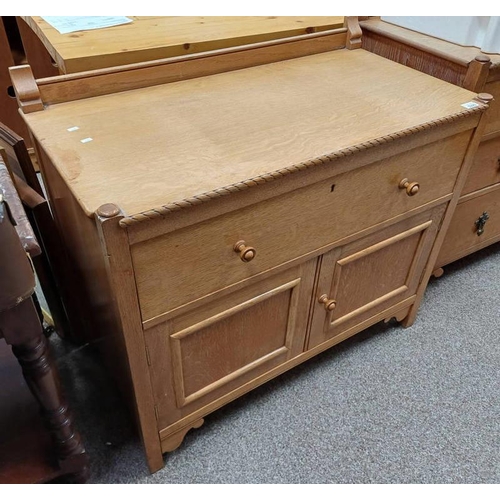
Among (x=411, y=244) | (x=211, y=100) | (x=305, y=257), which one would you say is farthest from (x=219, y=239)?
(x=411, y=244)

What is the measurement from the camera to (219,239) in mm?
804

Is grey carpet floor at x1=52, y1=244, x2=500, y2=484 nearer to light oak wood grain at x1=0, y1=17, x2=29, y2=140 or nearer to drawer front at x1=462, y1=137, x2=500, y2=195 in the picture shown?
drawer front at x1=462, y1=137, x2=500, y2=195

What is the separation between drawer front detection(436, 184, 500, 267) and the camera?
1440 millimetres

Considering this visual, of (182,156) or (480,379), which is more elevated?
(182,156)

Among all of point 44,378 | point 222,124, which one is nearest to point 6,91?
point 222,124

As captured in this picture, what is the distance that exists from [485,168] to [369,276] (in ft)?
1.76

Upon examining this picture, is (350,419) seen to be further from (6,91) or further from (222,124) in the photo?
(6,91)

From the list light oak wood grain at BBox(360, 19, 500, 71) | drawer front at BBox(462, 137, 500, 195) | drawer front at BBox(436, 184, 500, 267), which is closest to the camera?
light oak wood grain at BBox(360, 19, 500, 71)

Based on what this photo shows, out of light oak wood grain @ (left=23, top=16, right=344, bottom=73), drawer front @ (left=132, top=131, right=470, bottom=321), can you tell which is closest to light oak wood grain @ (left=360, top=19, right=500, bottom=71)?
light oak wood grain @ (left=23, top=16, right=344, bottom=73)

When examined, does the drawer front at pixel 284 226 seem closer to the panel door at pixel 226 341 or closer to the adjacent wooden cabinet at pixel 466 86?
the panel door at pixel 226 341

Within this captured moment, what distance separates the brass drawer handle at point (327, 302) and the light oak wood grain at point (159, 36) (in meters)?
0.66

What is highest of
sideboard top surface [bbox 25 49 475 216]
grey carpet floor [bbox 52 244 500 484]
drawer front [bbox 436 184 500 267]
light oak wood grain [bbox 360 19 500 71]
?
light oak wood grain [bbox 360 19 500 71]
